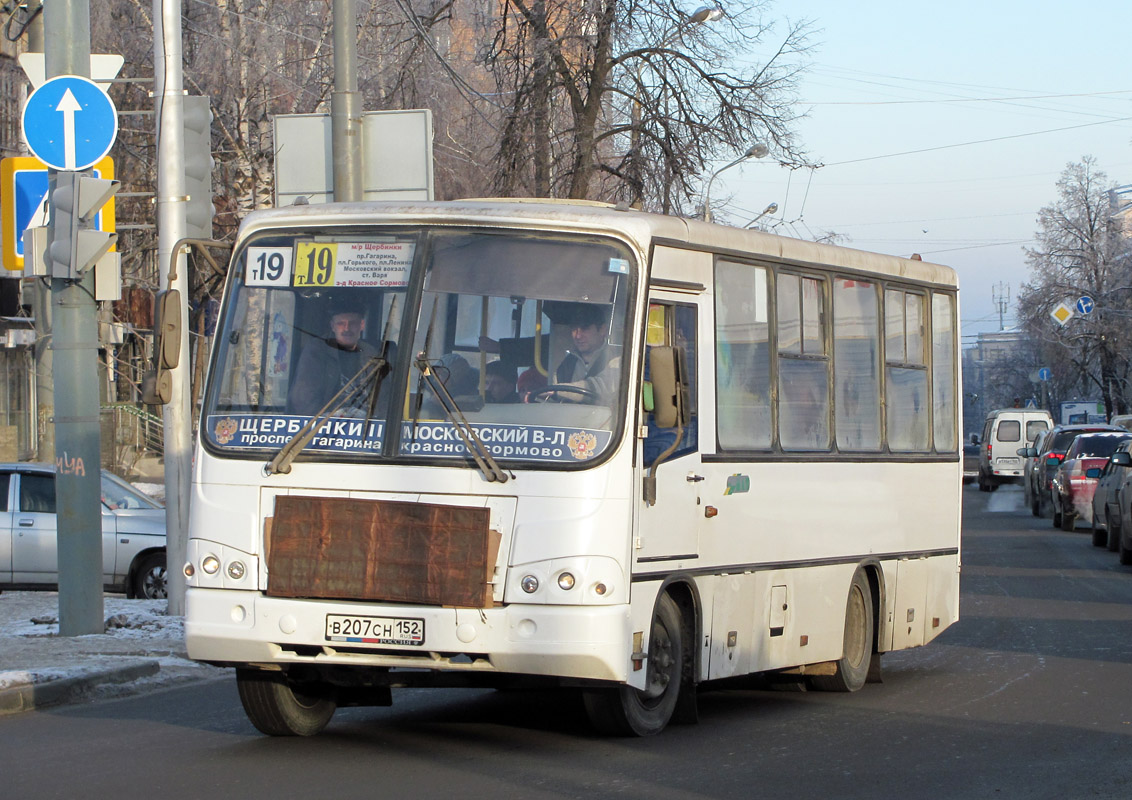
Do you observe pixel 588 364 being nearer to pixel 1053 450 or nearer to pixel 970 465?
pixel 1053 450

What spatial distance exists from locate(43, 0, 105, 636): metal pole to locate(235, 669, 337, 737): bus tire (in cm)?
463

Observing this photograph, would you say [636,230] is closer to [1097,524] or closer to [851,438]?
[851,438]

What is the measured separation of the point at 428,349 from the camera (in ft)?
26.3

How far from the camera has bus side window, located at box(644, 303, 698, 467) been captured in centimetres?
834

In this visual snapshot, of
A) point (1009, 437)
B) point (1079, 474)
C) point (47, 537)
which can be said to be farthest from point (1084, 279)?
point (47, 537)

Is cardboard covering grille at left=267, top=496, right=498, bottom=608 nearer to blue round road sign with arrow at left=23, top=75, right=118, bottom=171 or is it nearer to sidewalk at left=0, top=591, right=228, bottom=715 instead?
sidewalk at left=0, top=591, right=228, bottom=715

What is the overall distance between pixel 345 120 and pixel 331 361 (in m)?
5.94

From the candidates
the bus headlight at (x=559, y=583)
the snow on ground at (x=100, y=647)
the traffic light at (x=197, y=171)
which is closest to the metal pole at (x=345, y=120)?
the traffic light at (x=197, y=171)

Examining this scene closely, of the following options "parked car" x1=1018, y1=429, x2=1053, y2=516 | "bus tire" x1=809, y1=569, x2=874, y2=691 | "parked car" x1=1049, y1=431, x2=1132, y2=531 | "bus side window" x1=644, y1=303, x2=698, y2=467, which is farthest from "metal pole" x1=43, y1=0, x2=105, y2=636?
"parked car" x1=1018, y1=429, x2=1053, y2=516

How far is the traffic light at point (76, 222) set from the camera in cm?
1234

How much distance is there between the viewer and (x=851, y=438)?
427 inches

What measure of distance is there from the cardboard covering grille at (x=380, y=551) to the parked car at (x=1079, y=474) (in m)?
24.2

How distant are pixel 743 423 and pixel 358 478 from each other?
2.58 meters

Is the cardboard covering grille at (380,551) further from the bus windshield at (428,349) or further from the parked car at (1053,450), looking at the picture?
the parked car at (1053,450)
